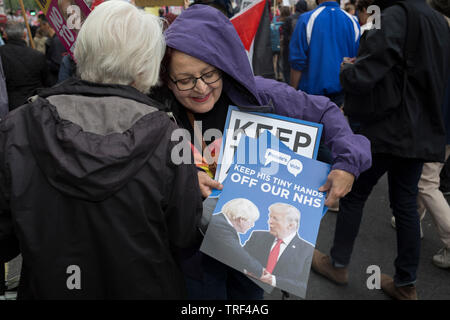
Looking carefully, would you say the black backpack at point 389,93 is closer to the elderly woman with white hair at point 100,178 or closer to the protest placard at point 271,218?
the protest placard at point 271,218

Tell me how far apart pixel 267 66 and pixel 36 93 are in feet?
7.16

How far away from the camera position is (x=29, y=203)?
38.1 inches

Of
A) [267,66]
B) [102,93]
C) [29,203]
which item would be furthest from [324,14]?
[29,203]

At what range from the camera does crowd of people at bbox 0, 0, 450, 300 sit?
944 mm

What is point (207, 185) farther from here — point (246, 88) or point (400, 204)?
point (400, 204)

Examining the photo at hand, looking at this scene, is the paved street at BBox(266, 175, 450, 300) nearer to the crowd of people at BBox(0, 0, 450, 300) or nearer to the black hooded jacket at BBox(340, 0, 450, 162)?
the crowd of people at BBox(0, 0, 450, 300)

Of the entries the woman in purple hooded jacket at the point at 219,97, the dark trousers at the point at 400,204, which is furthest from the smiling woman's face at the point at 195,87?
the dark trousers at the point at 400,204

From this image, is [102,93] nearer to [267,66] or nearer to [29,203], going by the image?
[29,203]

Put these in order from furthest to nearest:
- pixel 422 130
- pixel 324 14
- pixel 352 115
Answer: pixel 324 14 → pixel 352 115 → pixel 422 130

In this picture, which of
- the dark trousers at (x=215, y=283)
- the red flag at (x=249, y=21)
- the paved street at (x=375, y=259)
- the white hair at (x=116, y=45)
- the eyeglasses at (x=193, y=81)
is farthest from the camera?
the red flag at (x=249, y=21)

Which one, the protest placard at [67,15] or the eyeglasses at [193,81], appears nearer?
the eyeglasses at [193,81]

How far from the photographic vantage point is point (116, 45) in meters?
1.04

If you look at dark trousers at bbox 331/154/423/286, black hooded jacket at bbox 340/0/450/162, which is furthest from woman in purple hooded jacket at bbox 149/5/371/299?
dark trousers at bbox 331/154/423/286

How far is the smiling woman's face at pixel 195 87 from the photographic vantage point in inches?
52.7
